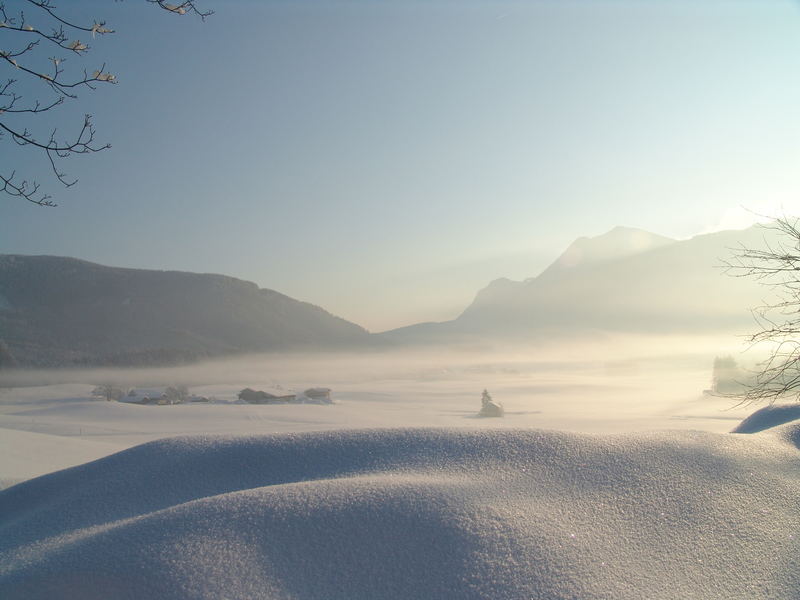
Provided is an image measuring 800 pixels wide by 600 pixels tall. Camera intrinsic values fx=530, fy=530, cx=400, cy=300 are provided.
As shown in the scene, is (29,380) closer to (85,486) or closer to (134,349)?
(134,349)

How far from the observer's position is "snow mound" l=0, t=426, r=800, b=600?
9.25 ft

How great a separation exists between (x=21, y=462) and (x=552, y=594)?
8.24m

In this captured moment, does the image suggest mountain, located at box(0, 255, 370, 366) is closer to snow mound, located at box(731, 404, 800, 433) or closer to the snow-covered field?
the snow-covered field

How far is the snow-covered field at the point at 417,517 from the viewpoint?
2826 mm

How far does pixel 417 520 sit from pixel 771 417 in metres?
5.79

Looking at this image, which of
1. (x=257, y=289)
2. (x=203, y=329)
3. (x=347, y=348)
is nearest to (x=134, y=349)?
(x=203, y=329)

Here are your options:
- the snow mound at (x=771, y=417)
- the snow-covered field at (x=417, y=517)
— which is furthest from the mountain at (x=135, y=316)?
the snow mound at (x=771, y=417)

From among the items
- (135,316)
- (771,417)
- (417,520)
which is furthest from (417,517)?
(135,316)

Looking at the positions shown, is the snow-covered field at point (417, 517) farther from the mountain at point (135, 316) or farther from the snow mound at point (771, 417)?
the mountain at point (135, 316)

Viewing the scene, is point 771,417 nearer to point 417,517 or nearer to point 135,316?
point 417,517

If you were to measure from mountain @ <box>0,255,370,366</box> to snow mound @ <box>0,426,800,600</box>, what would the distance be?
3421cm

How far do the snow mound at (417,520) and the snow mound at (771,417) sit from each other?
6.86 feet

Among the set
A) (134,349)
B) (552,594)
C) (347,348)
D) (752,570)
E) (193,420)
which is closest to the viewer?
(552,594)

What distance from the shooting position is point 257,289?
195 feet
